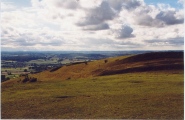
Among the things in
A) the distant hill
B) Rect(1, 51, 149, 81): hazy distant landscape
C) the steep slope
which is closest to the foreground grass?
Rect(1, 51, 149, 81): hazy distant landscape

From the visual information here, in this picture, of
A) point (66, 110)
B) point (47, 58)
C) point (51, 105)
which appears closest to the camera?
point (66, 110)

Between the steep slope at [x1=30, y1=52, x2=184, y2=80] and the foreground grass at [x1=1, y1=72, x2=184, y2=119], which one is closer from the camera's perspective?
the foreground grass at [x1=1, y1=72, x2=184, y2=119]

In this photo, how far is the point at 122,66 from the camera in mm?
34406

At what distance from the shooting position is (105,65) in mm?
36031

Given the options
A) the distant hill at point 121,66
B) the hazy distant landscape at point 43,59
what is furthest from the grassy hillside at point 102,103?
the distant hill at point 121,66

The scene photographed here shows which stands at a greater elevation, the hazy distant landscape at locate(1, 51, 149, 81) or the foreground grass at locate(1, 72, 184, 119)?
the hazy distant landscape at locate(1, 51, 149, 81)

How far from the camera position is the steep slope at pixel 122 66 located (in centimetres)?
3153

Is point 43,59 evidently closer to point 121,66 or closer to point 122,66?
point 121,66

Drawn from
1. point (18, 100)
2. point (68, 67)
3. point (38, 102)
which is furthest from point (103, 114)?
point (68, 67)

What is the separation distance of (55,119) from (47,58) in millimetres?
23025

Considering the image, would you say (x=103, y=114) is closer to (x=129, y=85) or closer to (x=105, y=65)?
(x=129, y=85)

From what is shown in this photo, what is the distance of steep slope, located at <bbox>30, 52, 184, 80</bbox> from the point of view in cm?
3153

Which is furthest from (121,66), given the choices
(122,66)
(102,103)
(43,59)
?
(102,103)

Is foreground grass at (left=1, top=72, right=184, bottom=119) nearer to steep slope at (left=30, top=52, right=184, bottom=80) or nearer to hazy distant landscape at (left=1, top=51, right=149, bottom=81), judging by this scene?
hazy distant landscape at (left=1, top=51, right=149, bottom=81)
